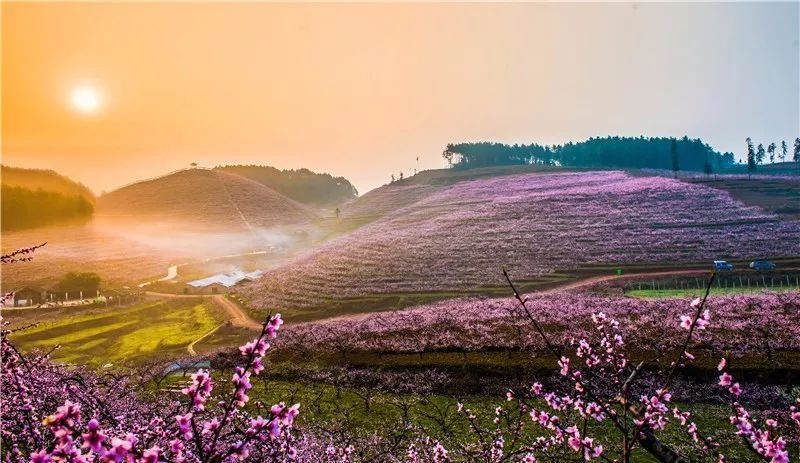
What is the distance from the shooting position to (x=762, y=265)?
152 feet

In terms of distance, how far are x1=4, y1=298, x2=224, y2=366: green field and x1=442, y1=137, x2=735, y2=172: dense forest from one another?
126m

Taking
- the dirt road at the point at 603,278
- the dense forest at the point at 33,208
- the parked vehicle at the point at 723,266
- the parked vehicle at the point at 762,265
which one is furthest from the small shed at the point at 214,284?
the parked vehicle at the point at 762,265

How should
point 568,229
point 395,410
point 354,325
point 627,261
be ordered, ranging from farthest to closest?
point 568,229, point 627,261, point 354,325, point 395,410

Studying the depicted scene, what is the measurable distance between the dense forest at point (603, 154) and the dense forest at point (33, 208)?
11922 cm

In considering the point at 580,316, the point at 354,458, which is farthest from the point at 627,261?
the point at 354,458

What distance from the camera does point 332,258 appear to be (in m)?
68.8

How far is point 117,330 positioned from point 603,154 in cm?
14206

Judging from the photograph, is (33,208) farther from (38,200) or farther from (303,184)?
(303,184)

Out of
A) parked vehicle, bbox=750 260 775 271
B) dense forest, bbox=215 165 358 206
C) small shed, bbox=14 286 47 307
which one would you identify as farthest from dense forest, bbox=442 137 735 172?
small shed, bbox=14 286 47 307

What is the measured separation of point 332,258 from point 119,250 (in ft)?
116

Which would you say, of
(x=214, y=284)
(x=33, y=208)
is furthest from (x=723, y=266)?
(x=33, y=208)

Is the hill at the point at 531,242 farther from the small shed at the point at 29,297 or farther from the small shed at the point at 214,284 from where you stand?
the small shed at the point at 29,297

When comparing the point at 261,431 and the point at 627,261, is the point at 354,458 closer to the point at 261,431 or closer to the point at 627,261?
the point at 261,431

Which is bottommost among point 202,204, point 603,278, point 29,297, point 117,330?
point 117,330
